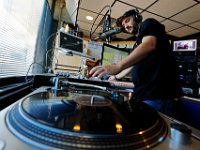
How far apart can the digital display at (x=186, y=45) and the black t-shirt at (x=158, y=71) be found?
2.75 meters

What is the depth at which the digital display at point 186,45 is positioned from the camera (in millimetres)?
3190

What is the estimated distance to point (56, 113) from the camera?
374mm

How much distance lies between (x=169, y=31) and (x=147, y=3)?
58.1 inches

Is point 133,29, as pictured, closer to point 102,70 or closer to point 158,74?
point 158,74

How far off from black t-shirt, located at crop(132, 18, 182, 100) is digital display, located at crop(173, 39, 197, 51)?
108 inches

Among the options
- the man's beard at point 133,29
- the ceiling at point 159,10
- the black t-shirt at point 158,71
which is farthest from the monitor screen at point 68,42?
the black t-shirt at point 158,71

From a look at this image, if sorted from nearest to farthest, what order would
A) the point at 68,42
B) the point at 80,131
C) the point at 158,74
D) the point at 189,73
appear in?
the point at 80,131, the point at 158,74, the point at 68,42, the point at 189,73

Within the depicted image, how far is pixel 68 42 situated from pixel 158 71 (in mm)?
1253

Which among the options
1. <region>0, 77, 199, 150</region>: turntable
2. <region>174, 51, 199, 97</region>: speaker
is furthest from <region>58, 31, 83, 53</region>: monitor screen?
<region>174, 51, 199, 97</region>: speaker

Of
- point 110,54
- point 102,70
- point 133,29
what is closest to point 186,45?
point 110,54

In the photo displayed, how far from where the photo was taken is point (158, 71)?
95cm

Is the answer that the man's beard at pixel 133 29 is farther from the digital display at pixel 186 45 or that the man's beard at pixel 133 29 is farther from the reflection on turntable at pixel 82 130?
the digital display at pixel 186 45

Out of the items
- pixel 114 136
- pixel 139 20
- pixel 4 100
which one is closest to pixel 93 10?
pixel 139 20

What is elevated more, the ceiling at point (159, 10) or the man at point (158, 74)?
the ceiling at point (159, 10)
